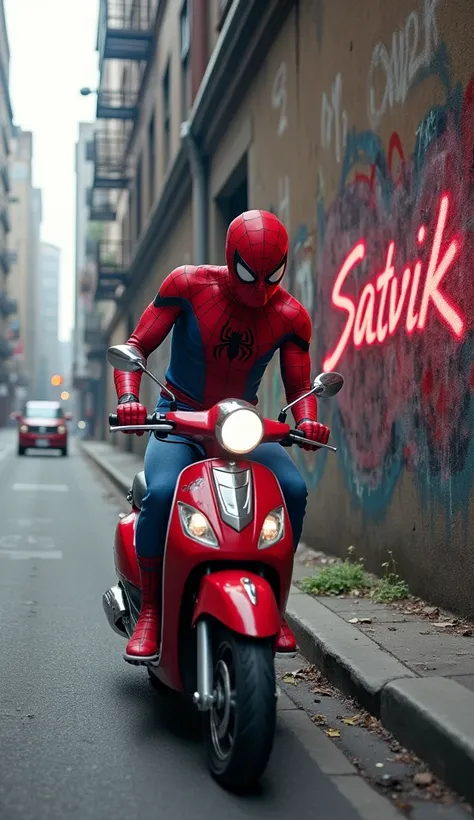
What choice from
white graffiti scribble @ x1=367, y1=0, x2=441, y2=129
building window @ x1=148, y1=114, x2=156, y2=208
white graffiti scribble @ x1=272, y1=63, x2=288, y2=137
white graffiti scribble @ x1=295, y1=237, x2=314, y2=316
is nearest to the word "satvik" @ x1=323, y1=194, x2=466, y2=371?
white graffiti scribble @ x1=295, y1=237, x2=314, y2=316

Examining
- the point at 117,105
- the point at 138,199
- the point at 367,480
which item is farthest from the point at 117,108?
the point at 367,480

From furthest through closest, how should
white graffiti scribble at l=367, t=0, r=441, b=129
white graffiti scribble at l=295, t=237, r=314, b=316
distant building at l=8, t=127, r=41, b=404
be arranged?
distant building at l=8, t=127, r=41, b=404 → white graffiti scribble at l=295, t=237, r=314, b=316 → white graffiti scribble at l=367, t=0, r=441, b=129

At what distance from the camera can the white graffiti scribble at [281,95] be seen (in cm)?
967

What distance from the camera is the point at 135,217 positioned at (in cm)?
2825

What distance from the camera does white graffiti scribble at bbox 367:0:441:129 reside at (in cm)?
576

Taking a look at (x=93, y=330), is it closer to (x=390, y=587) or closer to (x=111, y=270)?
(x=111, y=270)

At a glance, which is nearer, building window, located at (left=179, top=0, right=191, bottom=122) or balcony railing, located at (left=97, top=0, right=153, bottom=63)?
building window, located at (left=179, top=0, right=191, bottom=122)

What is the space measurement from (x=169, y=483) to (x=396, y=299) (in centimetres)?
294

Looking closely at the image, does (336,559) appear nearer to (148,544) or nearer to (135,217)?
(148,544)

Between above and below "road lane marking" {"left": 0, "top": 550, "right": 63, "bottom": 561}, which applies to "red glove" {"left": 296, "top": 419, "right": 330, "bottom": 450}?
above

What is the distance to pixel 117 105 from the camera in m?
32.7

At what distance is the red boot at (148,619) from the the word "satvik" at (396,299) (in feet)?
7.34

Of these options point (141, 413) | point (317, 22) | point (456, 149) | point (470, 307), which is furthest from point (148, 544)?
point (317, 22)

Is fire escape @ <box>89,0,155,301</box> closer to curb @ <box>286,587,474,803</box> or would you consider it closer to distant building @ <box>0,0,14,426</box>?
curb @ <box>286,587,474,803</box>
